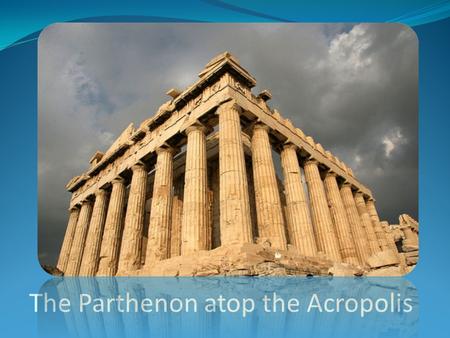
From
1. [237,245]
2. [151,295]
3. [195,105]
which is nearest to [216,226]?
[195,105]

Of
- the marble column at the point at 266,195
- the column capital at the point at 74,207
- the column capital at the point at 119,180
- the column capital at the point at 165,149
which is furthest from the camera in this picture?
the column capital at the point at 74,207

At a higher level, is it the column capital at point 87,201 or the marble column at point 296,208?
the column capital at point 87,201

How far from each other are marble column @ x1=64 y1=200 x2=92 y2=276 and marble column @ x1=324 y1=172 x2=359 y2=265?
807 inches

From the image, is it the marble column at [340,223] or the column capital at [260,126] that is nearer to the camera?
the column capital at [260,126]

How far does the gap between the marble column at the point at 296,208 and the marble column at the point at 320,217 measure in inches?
103

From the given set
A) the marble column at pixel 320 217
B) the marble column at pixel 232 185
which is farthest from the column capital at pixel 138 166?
the marble column at pixel 320 217

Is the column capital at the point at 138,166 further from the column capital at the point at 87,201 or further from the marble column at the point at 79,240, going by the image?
the marble column at the point at 79,240

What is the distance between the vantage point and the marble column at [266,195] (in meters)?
16.9

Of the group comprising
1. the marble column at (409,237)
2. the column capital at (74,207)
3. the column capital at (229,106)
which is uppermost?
the column capital at (229,106)

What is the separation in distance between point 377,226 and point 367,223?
243cm

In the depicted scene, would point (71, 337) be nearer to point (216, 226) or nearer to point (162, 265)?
point (162, 265)

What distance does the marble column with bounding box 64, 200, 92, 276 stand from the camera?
91.6ft

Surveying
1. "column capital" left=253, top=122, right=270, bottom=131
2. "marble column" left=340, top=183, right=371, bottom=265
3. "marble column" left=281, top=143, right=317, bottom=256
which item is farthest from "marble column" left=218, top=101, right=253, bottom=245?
"marble column" left=340, top=183, right=371, bottom=265

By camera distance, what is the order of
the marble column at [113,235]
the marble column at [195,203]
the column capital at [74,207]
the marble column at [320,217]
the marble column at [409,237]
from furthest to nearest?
the marble column at [409,237], the column capital at [74,207], the marble column at [113,235], the marble column at [320,217], the marble column at [195,203]
